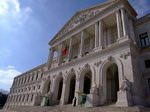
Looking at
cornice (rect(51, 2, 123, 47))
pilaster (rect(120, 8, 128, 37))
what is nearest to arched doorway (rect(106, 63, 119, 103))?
pilaster (rect(120, 8, 128, 37))

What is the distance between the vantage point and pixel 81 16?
81.7ft

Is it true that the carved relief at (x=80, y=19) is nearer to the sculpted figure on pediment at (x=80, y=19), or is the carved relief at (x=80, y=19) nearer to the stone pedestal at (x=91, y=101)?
the sculpted figure on pediment at (x=80, y=19)

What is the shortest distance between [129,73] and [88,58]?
6452 millimetres

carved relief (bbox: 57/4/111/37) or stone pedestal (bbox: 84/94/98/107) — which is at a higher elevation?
carved relief (bbox: 57/4/111/37)

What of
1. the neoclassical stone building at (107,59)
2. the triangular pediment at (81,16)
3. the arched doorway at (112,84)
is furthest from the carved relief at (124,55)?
the triangular pediment at (81,16)

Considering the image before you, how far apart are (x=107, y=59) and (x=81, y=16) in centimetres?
1190

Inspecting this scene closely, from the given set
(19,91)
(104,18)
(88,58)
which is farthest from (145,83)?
(19,91)

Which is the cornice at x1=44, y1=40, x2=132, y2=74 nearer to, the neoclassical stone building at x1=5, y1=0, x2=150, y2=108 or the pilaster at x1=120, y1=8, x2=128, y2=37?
the neoclassical stone building at x1=5, y1=0, x2=150, y2=108

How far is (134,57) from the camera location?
48.8 feet

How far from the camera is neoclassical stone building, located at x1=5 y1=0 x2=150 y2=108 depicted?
45.5ft

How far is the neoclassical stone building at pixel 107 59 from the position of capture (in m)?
13.9

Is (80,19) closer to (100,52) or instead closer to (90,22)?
(90,22)

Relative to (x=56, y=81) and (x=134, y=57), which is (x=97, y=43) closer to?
(x=134, y=57)

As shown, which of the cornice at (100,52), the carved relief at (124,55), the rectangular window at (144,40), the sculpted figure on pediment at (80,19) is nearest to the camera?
the carved relief at (124,55)
